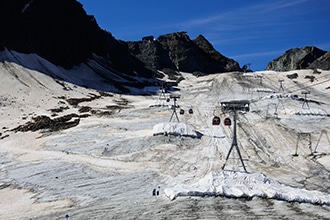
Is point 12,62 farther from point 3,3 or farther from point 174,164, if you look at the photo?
point 174,164

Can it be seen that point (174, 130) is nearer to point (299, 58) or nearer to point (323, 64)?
point (323, 64)

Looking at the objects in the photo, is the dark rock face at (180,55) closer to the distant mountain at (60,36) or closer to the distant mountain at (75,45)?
the distant mountain at (75,45)

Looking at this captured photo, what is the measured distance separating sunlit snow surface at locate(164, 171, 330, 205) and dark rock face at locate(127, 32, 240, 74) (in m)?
129

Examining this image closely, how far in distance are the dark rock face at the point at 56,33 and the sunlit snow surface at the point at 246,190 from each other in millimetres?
68412

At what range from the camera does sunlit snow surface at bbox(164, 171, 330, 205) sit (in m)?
18.2

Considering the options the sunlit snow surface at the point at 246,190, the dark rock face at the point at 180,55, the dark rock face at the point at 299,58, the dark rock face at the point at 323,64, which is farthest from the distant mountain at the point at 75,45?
the sunlit snow surface at the point at 246,190

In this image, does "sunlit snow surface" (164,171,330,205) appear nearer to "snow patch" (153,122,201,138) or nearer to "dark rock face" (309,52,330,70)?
"snow patch" (153,122,201,138)

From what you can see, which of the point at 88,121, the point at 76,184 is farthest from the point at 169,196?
the point at 88,121

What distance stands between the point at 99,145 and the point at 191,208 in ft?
62.2

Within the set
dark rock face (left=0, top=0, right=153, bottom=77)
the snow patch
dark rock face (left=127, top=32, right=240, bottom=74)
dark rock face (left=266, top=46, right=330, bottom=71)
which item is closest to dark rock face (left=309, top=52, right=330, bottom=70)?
dark rock face (left=266, top=46, right=330, bottom=71)

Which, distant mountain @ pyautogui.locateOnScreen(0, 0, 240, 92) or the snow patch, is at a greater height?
distant mountain @ pyautogui.locateOnScreen(0, 0, 240, 92)

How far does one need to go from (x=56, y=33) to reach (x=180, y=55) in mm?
72688

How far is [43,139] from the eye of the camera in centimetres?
3859

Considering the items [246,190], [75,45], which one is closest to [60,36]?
[75,45]
